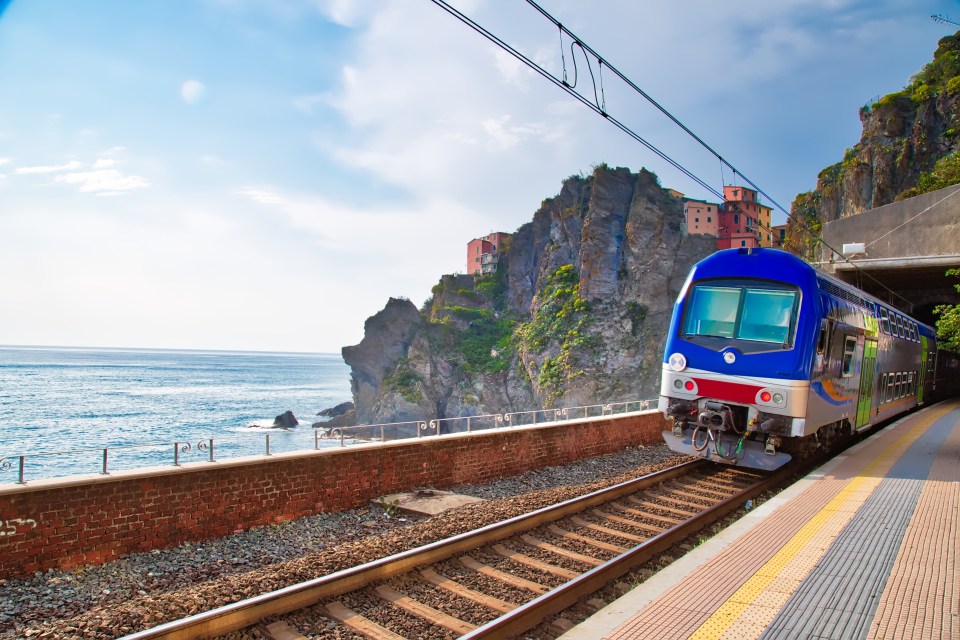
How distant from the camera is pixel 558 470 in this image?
501 inches

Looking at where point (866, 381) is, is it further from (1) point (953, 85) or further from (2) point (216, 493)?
(1) point (953, 85)

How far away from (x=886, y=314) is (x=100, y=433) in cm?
7052

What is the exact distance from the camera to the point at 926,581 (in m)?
5.05

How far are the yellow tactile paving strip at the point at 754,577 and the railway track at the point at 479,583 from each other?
1.05 metres

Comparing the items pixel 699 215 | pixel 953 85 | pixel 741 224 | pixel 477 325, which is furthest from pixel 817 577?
pixel 699 215

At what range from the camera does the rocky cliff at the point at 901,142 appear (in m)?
44.2

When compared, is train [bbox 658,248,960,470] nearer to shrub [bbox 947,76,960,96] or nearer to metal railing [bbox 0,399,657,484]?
metal railing [bbox 0,399,657,484]

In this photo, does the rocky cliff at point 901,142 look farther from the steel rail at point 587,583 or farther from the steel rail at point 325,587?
the steel rail at point 325,587

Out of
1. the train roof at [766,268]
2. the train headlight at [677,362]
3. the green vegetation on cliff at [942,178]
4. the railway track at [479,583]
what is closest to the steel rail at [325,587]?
the railway track at [479,583]

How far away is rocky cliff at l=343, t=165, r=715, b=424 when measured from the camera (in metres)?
66.9

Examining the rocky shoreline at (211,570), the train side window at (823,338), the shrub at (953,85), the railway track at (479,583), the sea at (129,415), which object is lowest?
the sea at (129,415)

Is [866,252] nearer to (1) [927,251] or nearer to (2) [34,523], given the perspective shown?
(1) [927,251]

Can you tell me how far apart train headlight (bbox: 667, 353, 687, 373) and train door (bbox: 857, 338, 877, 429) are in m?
5.10

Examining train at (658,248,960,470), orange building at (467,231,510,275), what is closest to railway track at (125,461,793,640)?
train at (658,248,960,470)
